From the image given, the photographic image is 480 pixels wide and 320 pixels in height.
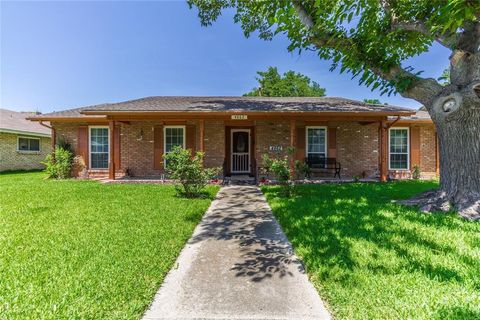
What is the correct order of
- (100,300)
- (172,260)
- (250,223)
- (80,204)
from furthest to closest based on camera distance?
(80,204) < (250,223) < (172,260) < (100,300)

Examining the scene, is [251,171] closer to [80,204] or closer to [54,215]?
[80,204]

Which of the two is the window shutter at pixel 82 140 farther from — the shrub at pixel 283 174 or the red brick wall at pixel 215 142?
the shrub at pixel 283 174

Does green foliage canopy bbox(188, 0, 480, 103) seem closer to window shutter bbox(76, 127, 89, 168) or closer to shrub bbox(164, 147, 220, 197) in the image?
shrub bbox(164, 147, 220, 197)

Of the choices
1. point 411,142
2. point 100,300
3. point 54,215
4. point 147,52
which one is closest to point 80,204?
point 54,215

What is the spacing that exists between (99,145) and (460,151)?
13.3m

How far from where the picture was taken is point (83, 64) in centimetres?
1347

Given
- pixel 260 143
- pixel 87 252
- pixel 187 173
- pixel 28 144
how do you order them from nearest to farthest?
1. pixel 87 252
2. pixel 187 173
3. pixel 260 143
4. pixel 28 144

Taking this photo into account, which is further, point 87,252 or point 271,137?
point 271,137

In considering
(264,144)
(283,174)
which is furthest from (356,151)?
(283,174)

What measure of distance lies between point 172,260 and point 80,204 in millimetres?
4269

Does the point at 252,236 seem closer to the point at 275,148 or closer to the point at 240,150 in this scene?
the point at 275,148

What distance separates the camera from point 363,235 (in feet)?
12.8

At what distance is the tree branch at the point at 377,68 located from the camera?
5.96m

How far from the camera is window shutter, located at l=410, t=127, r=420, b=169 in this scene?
1161cm
